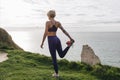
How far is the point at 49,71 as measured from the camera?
18.2 metres

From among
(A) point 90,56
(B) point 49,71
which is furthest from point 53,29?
(A) point 90,56

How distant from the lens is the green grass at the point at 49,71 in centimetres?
1673

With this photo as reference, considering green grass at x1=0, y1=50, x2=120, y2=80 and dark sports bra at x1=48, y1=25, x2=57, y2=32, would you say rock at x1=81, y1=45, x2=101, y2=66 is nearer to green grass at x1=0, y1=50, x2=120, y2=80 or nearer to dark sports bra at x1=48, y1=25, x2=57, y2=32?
green grass at x1=0, y1=50, x2=120, y2=80

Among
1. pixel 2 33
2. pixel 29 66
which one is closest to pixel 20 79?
pixel 29 66

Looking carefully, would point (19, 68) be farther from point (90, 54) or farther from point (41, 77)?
point (90, 54)

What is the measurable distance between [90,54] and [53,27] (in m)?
4.75

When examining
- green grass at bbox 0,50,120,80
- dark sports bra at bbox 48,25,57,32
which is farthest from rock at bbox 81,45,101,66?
dark sports bra at bbox 48,25,57,32

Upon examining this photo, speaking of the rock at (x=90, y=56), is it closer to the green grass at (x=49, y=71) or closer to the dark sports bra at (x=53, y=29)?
the green grass at (x=49, y=71)

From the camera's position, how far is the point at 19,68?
746 inches

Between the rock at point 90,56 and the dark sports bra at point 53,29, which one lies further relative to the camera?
the rock at point 90,56

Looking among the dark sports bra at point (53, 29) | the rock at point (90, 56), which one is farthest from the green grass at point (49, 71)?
the dark sports bra at point (53, 29)

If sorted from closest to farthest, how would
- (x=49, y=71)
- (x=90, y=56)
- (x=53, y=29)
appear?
(x=53, y=29) < (x=49, y=71) < (x=90, y=56)

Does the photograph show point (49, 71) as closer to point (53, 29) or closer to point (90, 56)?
point (90, 56)

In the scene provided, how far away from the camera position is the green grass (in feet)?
54.9
